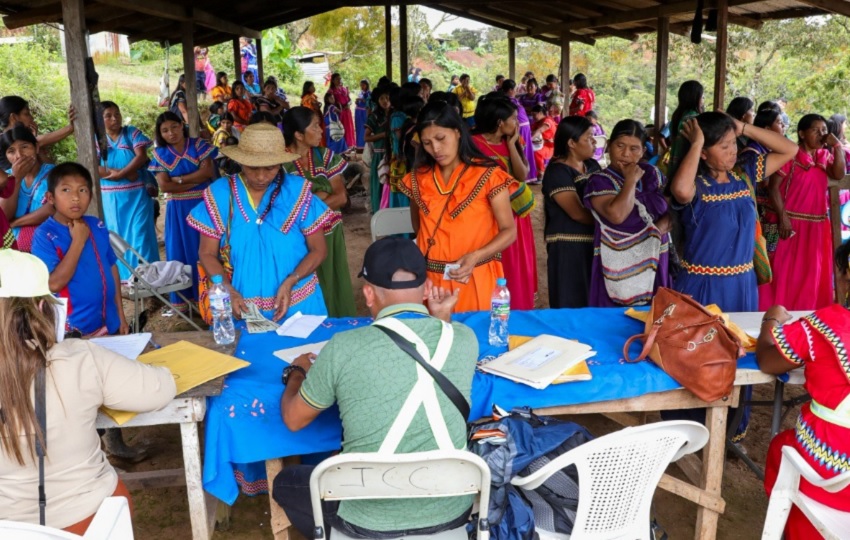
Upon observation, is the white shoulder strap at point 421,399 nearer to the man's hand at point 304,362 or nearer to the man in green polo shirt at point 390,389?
the man in green polo shirt at point 390,389

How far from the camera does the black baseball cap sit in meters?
1.92

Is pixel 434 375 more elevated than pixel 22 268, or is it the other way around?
pixel 22 268

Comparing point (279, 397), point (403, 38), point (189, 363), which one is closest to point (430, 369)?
point (279, 397)

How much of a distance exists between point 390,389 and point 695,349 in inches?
44.0

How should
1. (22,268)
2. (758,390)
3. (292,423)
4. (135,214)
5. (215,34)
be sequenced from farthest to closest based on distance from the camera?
(215,34) < (135,214) < (758,390) < (292,423) < (22,268)

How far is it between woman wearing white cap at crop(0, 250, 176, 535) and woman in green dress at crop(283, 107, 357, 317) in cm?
226

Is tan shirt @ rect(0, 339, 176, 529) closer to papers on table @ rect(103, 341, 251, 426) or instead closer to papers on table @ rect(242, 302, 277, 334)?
papers on table @ rect(103, 341, 251, 426)

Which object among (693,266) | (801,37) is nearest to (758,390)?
(693,266)

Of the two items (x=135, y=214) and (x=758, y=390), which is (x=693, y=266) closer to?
(x=758, y=390)

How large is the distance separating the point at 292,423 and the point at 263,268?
1.16 meters

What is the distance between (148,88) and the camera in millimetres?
19688

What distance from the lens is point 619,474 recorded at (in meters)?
1.87

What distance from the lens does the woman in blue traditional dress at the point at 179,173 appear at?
534 centimetres

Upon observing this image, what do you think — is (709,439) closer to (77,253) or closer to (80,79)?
(77,253)
